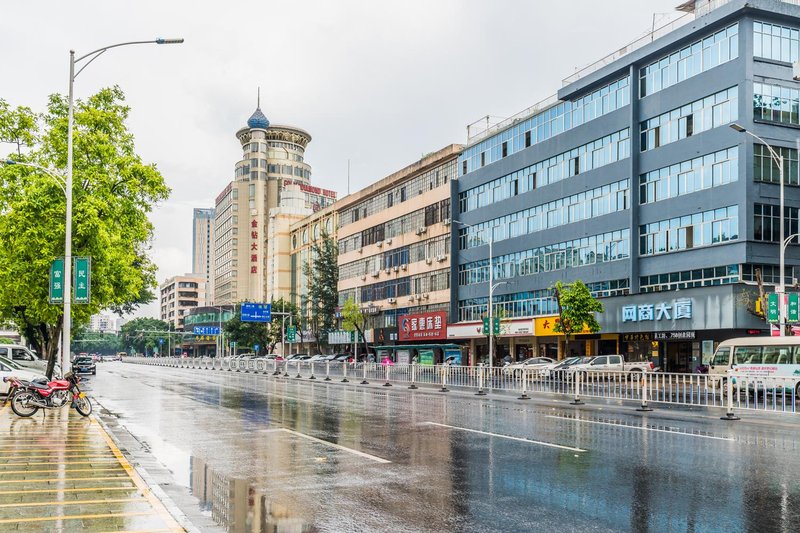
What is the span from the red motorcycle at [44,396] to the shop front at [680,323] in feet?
105

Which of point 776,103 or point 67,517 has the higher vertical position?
point 776,103

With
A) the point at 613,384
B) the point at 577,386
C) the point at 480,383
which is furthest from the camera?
the point at 480,383

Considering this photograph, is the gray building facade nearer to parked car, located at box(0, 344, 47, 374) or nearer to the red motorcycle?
the red motorcycle

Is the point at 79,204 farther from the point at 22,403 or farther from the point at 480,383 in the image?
the point at 480,383

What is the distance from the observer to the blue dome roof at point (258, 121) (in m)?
142

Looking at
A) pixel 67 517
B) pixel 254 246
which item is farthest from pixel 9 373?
pixel 254 246

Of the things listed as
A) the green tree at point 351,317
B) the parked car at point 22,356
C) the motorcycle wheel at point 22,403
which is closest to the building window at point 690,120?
the green tree at point 351,317

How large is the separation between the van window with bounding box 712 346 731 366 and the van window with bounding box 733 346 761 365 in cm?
46

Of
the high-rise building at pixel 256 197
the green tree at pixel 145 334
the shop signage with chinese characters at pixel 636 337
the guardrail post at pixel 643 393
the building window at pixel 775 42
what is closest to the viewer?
the guardrail post at pixel 643 393

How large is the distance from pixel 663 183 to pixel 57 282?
114 ft

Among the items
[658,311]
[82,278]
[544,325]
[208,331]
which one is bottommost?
[208,331]

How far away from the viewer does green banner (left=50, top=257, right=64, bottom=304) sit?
2100cm

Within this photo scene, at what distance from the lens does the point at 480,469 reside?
10750 millimetres

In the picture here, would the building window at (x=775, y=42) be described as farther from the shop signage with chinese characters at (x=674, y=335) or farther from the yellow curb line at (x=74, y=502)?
the yellow curb line at (x=74, y=502)
